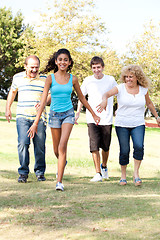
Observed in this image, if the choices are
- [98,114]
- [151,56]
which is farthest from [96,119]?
→ [151,56]

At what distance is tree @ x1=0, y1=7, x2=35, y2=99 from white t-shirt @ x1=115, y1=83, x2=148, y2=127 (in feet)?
148

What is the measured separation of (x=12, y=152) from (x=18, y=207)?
22.9 ft

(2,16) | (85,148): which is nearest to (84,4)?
(85,148)

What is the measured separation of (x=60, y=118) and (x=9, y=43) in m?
47.4

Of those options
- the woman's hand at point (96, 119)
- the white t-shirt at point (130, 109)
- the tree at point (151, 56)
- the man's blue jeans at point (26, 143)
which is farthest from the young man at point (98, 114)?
the tree at point (151, 56)

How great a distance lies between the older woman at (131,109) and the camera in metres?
6.58

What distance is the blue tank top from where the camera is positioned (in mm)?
6113

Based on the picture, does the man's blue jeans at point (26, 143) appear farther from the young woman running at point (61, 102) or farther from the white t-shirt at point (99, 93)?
the white t-shirt at point (99, 93)

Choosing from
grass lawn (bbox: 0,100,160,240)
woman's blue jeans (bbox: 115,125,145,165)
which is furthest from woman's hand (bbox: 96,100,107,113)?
grass lawn (bbox: 0,100,160,240)

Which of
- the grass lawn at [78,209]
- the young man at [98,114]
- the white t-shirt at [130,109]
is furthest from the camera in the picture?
the young man at [98,114]

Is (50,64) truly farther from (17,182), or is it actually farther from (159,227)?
(159,227)

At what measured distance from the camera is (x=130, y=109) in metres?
6.59

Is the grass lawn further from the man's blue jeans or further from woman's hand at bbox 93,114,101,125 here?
woman's hand at bbox 93,114,101,125

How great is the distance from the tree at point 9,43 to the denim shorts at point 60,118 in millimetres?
45459
